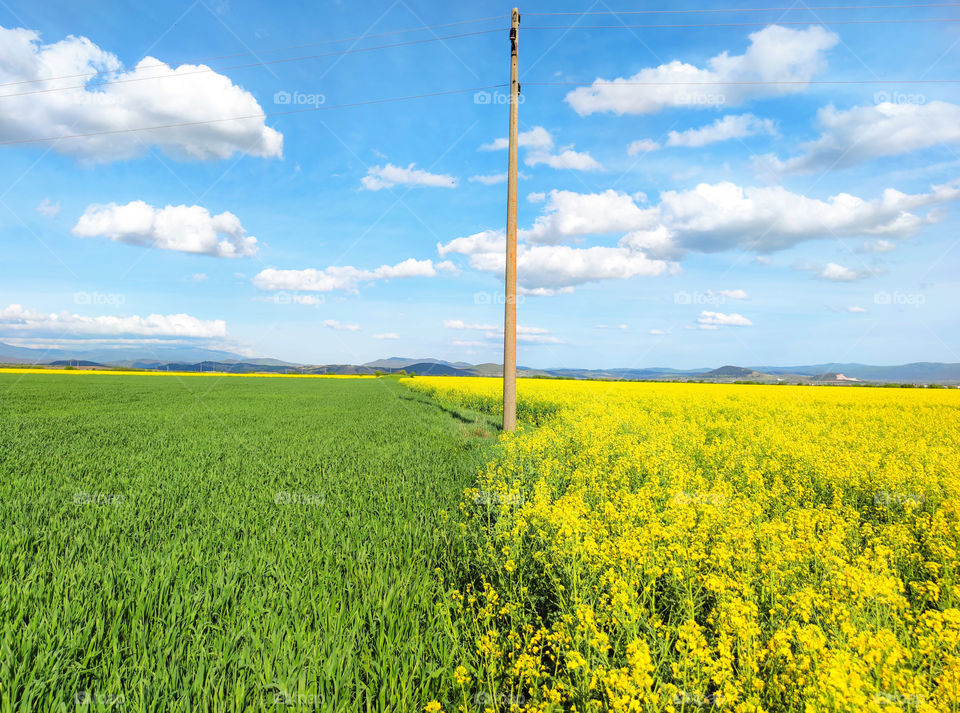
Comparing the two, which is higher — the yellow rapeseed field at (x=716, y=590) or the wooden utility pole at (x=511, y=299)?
the wooden utility pole at (x=511, y=299)

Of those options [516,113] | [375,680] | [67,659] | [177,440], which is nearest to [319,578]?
[375,680]

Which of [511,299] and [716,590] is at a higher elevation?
[511,299]

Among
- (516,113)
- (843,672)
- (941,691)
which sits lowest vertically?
(941,691)

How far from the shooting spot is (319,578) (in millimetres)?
4441

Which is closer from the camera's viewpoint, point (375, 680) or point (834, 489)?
point (375, 680)

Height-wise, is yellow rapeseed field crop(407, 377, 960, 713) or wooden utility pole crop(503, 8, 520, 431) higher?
wooden utility pole crop(503, 8, 520, 431)

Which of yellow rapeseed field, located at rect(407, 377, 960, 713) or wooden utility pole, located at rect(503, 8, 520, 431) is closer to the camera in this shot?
yellow rapeseed field, located at rect(407, 377, 960, 713)

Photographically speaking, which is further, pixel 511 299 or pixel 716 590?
pixel 511 299

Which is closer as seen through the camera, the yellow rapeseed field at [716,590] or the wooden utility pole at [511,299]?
the yellow rapeseed field at [716,590]

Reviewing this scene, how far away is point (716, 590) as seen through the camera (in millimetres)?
3188

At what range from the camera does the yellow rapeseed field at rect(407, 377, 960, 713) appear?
8.14 feet

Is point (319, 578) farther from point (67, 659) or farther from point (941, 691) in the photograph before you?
point (941, 691)

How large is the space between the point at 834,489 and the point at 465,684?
20.7ft

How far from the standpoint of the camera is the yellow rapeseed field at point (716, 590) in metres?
2.48
